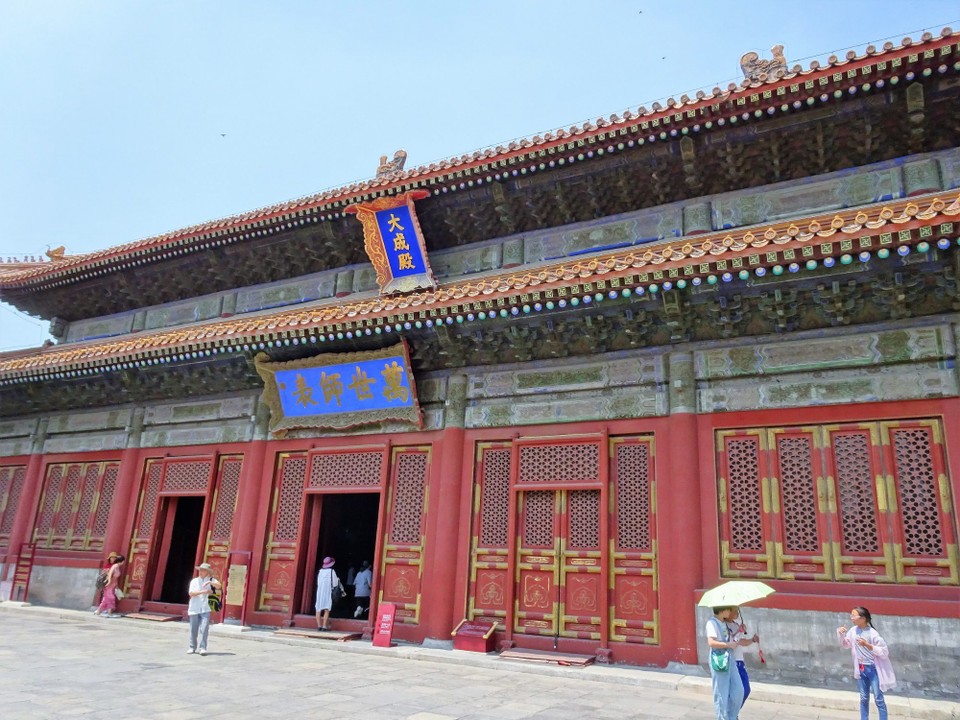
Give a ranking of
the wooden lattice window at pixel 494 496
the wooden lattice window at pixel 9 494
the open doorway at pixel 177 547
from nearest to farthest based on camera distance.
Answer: the wooden lattice window at pixel 494 496
the open doorway at pixel 177 547
the wooden lattice window at pixel 9 494

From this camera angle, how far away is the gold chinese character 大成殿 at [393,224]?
11.4m

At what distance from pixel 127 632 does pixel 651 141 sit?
10644mm

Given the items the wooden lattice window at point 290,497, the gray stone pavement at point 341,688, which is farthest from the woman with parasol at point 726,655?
the wooden lattice window at point 290,497

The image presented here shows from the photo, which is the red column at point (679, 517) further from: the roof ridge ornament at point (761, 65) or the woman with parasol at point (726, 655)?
the roof ridge ornament at point (761, 65)

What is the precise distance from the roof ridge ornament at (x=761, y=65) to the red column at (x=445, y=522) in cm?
597

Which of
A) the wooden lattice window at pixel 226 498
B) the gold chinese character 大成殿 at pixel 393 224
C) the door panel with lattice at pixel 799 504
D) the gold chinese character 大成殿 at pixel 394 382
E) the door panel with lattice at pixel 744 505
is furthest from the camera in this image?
the wooden lattice window at pixel 226 498

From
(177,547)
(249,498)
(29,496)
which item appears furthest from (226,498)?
(29,496)

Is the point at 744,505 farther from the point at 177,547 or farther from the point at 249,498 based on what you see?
the point at 177,547

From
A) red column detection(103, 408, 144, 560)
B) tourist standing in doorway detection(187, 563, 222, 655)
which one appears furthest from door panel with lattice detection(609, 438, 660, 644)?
red column detection(103, 408, 144, 560)

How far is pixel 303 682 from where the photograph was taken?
22.5 feet

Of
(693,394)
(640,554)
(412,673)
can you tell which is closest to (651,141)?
(693,394)

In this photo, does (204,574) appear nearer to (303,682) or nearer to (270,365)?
(303,682)

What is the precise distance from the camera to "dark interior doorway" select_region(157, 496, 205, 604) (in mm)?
13531

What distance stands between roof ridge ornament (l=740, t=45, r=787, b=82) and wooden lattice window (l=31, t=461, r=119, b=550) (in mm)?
13028
